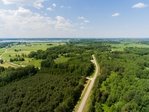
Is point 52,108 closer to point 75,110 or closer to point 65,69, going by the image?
point 75,110

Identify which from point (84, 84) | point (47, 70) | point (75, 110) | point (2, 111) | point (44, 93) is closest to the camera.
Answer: point (75, 110)

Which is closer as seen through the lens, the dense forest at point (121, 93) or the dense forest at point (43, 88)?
the dense forest at point (121, 93)

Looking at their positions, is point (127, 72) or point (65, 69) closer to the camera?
point (127, 72)

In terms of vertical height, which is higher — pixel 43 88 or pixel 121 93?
pixel 121 93

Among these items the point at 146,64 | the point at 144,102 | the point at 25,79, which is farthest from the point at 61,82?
the point at 146,64

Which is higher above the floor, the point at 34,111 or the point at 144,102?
the point at 144,102

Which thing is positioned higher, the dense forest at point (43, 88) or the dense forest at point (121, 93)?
the dense forest at point (121, 93)

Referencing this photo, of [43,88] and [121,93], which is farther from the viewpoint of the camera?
[43,88]

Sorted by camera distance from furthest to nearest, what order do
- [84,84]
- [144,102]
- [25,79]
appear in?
[25,79] → [84,84] → [144,102]

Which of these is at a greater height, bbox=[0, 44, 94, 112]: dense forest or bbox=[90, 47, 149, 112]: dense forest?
bbox=[90, 47, 149, 112]: dense forest

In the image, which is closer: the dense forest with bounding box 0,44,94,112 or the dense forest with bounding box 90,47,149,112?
the dense forest with bounding box 90,47,149,112

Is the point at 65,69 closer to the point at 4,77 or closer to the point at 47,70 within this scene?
the point at 47,70
